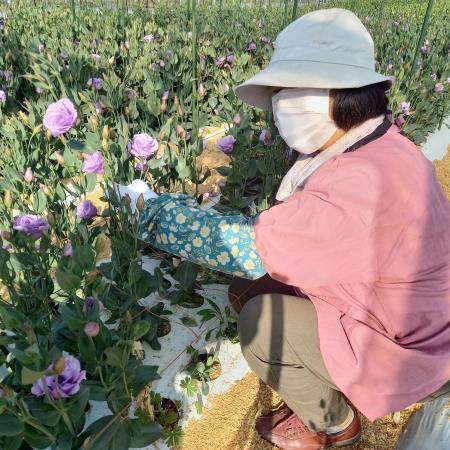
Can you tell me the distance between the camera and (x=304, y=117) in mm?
938

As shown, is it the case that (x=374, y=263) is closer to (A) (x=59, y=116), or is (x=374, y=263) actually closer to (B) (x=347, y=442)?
(B) (x=347, y=442)

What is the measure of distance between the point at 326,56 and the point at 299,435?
94 centimetres

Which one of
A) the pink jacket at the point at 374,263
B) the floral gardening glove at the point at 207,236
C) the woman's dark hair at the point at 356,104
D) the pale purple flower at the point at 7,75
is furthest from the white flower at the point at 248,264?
the pale purple flower at the point at 7,75

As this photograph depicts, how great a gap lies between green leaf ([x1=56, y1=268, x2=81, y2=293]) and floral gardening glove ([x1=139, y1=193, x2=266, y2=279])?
0.28 meters

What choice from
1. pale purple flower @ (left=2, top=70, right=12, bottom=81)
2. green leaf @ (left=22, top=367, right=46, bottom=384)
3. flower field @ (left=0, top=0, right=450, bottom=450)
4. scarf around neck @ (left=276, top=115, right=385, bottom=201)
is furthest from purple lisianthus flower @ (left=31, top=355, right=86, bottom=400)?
pale purple flower @ (left=2, top=70, right=12, bottom=81)

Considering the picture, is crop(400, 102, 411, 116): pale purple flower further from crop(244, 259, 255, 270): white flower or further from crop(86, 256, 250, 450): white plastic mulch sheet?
crop(244, 259, 255, 270): white flower

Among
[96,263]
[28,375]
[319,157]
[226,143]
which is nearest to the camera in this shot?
[28,375]

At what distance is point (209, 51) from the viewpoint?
3.43 metres

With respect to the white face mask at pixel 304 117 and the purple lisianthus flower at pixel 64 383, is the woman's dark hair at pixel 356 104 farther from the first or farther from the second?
the purple lisianthus flower at pixel 64 383

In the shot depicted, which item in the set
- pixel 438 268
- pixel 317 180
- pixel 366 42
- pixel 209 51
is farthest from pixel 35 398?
pixel 209 51

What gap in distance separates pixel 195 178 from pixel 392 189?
83 cm

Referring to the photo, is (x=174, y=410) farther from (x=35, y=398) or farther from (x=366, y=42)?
(x=366, y=42)

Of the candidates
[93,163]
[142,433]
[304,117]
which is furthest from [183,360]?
[304,117]

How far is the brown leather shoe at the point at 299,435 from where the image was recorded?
3.67 ft
